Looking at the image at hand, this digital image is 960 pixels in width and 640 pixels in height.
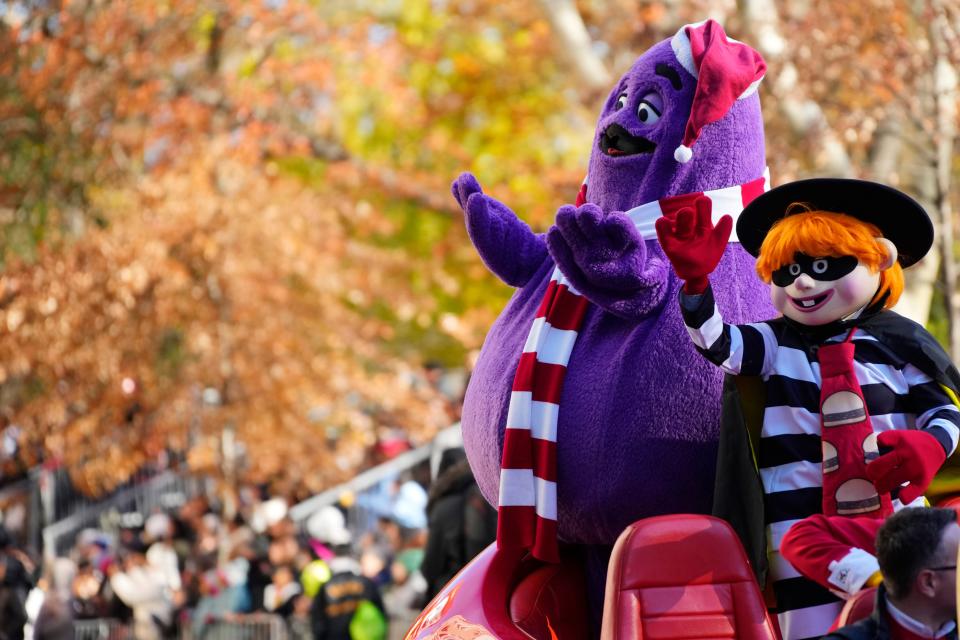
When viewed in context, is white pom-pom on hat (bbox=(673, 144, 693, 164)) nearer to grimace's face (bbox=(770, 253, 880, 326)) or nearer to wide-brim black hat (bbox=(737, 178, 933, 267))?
wide-brim black hat (bbox=(737, 178, 933, 267))

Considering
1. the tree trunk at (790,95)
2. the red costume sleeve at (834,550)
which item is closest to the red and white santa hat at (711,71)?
the red costume sleeve at (834,550)

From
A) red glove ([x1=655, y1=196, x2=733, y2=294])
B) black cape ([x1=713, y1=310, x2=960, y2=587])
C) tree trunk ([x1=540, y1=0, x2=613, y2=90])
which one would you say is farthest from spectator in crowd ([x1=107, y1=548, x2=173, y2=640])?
red glove ([x1=655, y1=196, x2=733, y2=294])

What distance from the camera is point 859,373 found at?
11.3ft

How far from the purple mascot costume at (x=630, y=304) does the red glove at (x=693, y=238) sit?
13.4 inches

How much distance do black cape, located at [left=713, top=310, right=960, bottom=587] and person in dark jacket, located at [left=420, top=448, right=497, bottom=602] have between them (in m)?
3.48

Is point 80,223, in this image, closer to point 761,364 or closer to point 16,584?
point 16,584

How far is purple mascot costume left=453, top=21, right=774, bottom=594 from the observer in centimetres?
360

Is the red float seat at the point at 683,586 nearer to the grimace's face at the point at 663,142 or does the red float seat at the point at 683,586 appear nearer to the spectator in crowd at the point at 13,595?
the grimace's face at the point at 663,142

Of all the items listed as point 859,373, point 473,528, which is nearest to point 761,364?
point 859,373

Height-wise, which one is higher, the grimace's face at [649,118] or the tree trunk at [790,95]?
the tree trunk at [790,95]

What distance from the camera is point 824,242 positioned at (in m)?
3.44

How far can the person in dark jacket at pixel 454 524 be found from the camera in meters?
6.96

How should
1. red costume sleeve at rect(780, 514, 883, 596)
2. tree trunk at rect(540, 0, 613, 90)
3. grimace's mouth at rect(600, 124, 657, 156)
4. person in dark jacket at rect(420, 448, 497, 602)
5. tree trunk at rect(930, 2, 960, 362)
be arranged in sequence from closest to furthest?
red costume sleeve at rect(780, 514, 883, 596)
grimace's mouth at rect(600, 124, 657, 156)
person in dark jacket at rect(420, 448, 497, 602)
tree trunk at rect(930, 2, 960, 362)
tree trunk at rect(540, 0, 613, 90)

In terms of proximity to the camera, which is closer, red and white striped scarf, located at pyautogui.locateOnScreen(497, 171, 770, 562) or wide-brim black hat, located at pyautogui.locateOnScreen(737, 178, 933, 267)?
wide-brim black hat, located at pyautogui.locateOnScreen(737, 178, 933, 267)
